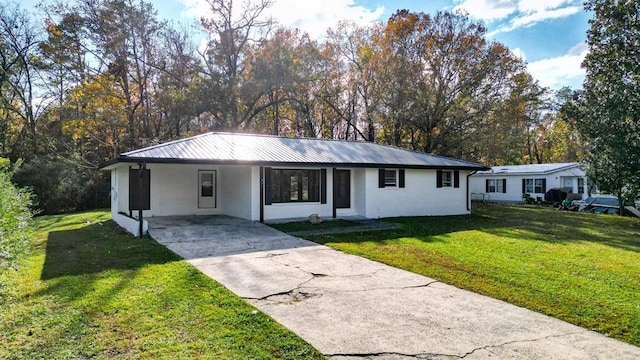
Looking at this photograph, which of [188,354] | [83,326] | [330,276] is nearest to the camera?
[188,354]

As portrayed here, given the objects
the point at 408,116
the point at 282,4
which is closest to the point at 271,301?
the point at 408,116

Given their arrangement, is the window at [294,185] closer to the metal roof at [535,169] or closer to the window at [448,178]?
the window at [448,178]

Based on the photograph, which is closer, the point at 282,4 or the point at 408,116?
the point at 408,116

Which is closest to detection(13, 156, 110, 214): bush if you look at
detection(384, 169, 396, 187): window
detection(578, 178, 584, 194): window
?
detection(384, 169, 396, 187): window

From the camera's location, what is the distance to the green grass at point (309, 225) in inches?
467

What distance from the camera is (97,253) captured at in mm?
8430

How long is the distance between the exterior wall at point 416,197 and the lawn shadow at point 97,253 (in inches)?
327

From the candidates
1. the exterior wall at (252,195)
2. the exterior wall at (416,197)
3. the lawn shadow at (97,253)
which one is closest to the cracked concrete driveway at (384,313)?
the lawn shadow at (97,253)

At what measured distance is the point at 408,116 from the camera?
23406mm

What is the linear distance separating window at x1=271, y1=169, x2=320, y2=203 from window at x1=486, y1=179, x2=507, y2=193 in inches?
755

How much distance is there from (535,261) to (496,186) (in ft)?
74.0

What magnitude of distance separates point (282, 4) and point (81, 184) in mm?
16616

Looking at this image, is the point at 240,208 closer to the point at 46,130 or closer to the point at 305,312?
the point at 305,312

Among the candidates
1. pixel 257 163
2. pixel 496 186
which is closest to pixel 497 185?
pixel 496 186
